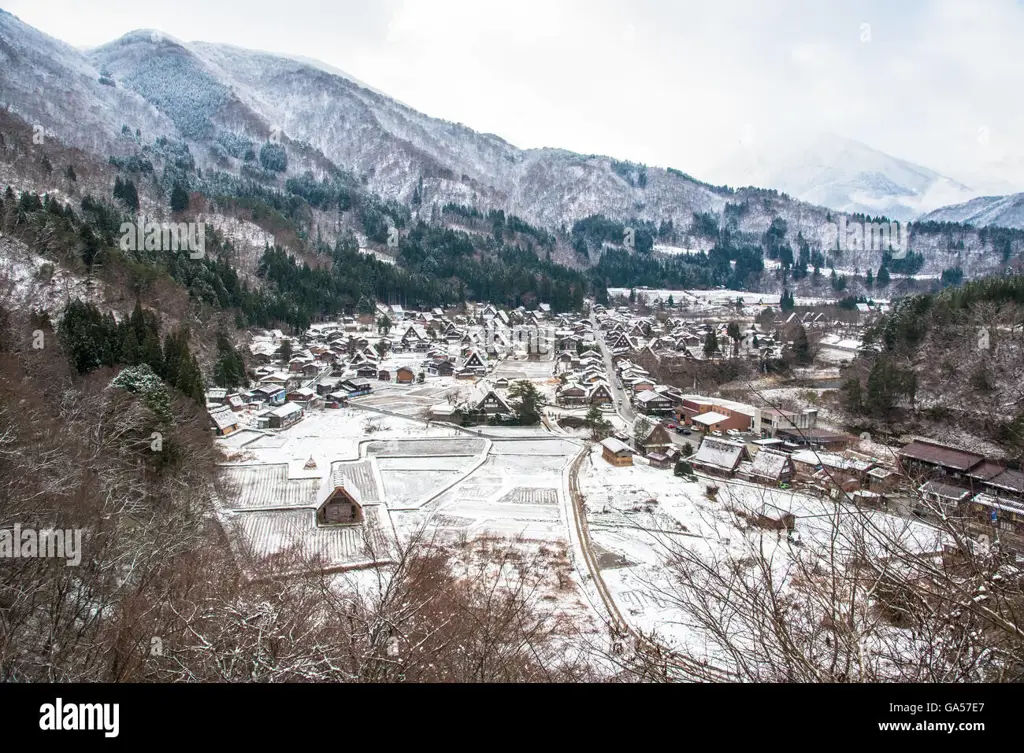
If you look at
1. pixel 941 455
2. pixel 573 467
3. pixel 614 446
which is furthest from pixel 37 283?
pixel 941 455

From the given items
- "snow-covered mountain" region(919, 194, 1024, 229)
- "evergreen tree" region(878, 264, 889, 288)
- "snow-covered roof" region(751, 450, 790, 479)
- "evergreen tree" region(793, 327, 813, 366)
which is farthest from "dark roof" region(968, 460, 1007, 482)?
"snow-covered mountain" region(919, 194, 1024, 229)

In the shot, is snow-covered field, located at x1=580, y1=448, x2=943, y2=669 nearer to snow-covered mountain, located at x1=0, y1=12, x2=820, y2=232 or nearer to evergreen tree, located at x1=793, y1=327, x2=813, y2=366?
evergreen tree, located at x1=793, y1=327, x2=813, y2=366

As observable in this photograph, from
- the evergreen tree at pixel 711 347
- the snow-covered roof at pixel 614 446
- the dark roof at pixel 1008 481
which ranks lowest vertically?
the snow-covered roof at pixel 614 446

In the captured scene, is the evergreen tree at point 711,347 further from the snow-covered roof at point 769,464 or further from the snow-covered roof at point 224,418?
the snow-covered roof at point 224,418

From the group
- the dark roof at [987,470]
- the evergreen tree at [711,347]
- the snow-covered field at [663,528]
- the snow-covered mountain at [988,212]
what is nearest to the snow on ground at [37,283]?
the snow-covered field at [663,528]
